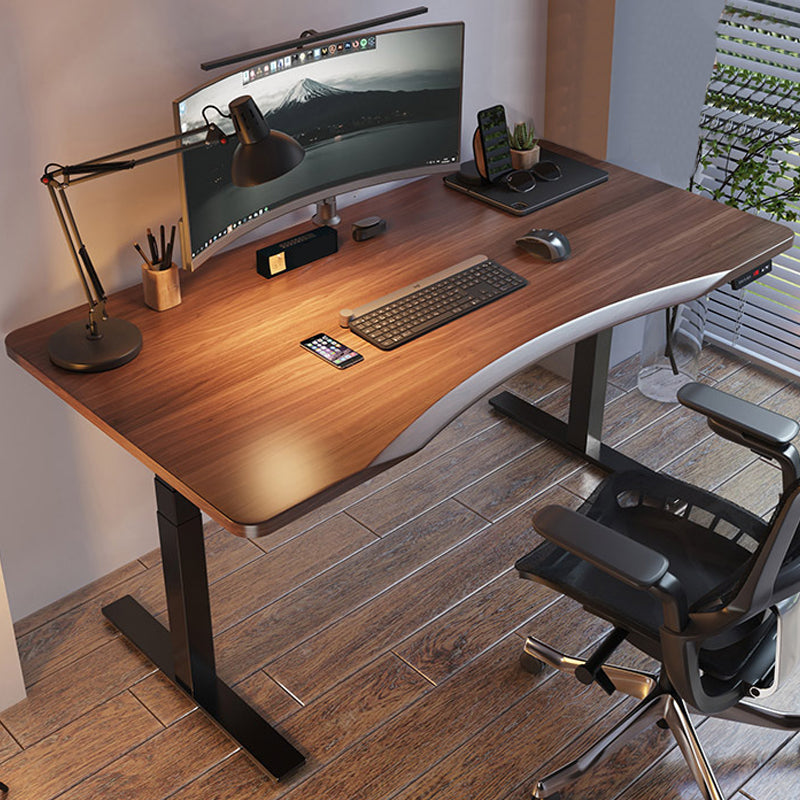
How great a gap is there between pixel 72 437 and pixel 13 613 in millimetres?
509

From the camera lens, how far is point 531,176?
305cm

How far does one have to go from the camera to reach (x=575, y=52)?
333cm

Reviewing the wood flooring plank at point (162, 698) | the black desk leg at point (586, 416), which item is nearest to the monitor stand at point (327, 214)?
the black desk leg at point (586, 416)

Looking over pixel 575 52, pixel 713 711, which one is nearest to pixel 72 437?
pixel 713 711

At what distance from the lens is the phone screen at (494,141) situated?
117 inches

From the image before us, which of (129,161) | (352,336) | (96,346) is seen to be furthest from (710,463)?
(129,161)

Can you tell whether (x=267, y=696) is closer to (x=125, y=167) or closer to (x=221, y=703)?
(x=221, y=703)

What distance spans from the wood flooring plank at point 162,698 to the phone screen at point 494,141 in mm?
1610

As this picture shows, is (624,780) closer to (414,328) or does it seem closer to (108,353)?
(414,328)

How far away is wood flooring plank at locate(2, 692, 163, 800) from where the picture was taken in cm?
245

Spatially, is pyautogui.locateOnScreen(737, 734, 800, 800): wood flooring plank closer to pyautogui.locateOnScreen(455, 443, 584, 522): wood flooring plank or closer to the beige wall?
pyautogui.locateOnScreen(455, 443, 584, 522): wood flooring plank

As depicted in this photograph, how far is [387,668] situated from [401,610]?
0.20 meters

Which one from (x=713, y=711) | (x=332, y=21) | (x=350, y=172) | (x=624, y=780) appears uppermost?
(x=332, y=21)

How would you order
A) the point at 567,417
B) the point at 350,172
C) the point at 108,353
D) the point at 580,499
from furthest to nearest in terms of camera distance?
1. the point at 567,417
2. the point at 580,499
3. the point at 350,172
4. the point at 108,353
